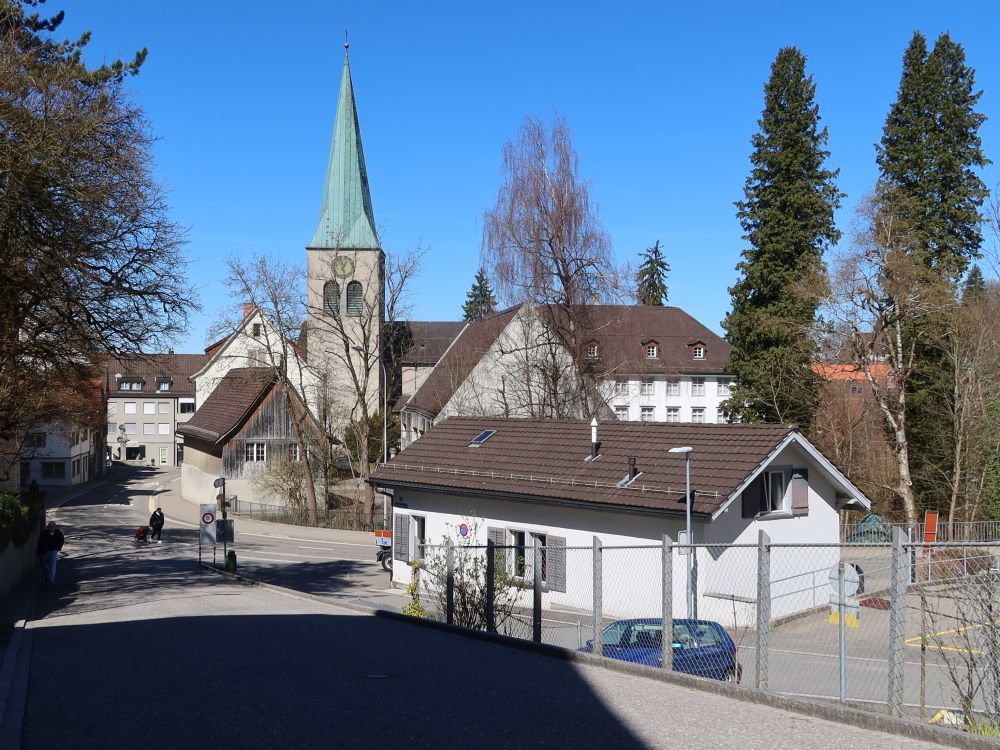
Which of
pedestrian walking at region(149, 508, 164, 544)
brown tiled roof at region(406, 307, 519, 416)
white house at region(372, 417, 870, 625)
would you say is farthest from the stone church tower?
white house at region(372, 417, 870, 625)

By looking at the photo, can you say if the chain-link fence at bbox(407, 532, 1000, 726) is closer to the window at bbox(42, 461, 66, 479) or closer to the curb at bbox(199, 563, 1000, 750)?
the curb at bbox(199, 563, 1000, 750)

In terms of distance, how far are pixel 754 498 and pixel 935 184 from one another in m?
21.7

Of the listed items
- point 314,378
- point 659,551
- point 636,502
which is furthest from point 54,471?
point 659,551

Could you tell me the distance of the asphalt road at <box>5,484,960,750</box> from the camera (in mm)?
7613

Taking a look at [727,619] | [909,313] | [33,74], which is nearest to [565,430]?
[727,619]

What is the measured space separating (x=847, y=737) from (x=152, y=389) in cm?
9297

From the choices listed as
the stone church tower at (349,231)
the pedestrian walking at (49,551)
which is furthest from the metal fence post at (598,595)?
the stone church tower at (349,231)

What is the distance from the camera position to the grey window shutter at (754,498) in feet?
71.8

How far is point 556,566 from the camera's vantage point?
75.7 ft

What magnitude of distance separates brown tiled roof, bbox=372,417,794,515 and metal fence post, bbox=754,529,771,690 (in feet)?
35.5

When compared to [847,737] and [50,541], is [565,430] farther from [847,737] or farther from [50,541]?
[847,737]

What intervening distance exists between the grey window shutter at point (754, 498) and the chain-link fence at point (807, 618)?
1.21m

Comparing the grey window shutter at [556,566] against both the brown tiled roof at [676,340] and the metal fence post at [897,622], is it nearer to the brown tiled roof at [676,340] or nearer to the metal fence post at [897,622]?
the metal fence post at [897,622]

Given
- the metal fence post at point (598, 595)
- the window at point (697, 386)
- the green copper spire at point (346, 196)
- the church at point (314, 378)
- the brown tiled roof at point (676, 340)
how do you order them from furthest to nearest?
the window at point (697, 386) < the brown tiled roof at point (676, 340) < the green copper spire at point (346, 196) < the church at point (314, 378) < the metal fence post at point (598, 595)
